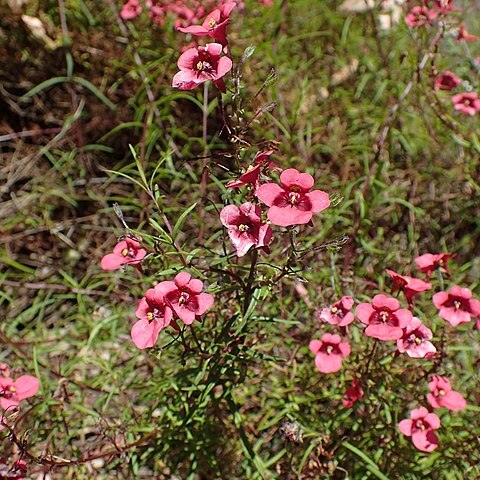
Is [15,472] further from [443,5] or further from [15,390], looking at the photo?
[443,5]

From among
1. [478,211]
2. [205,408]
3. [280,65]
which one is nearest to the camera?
[205,408]

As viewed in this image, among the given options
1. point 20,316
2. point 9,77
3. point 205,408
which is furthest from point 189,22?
point 205,408

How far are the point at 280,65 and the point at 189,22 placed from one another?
0.64 metres

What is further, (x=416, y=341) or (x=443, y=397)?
(x=443, y=397)

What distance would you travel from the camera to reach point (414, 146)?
3217 mm

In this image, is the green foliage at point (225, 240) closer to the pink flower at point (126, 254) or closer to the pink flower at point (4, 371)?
the pink flower at point (126, 254)

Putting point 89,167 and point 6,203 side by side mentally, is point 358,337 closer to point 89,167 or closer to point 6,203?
point 89,167

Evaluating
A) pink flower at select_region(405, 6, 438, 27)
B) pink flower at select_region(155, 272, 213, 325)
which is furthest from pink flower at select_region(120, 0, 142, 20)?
pink flower at select_region(155, 272, 213, 325)

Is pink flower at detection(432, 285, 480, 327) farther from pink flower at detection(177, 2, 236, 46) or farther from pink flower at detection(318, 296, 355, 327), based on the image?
pink flower at detection(177, 2, 236, 46)

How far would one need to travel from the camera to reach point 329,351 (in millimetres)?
2156

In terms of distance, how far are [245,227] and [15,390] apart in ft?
3.26

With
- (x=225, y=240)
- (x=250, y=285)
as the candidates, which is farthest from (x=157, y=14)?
(x=250, y=285)

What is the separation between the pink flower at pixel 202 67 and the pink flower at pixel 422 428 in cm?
121

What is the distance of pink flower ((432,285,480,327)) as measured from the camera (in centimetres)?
209
